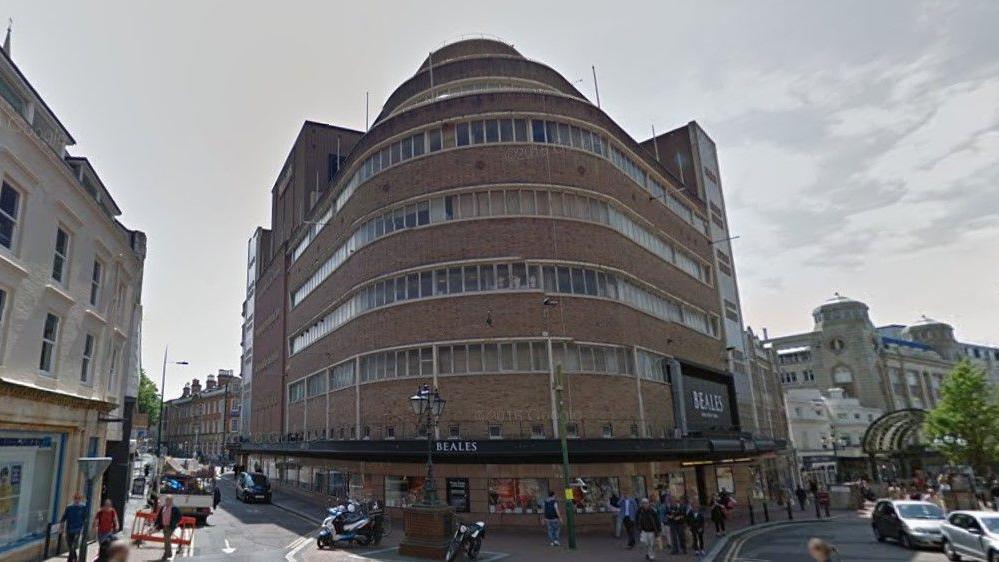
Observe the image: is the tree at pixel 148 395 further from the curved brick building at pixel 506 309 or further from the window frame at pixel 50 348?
the window frame at pixel 50 348

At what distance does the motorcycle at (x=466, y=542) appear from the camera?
1488cm

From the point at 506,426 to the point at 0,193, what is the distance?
56.7 ft

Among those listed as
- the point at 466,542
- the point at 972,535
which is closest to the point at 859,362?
the point at 972,535

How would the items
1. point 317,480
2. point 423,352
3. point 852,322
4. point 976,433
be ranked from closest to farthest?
point 423,352
point 317,480
point 976,433
point 852,322

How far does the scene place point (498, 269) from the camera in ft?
83.1

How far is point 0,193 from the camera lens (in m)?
12.4

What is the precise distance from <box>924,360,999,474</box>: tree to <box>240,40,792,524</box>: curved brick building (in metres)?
16.5

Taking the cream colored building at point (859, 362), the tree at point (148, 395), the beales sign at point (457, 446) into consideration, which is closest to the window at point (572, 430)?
the beales sign at point (457, 446)

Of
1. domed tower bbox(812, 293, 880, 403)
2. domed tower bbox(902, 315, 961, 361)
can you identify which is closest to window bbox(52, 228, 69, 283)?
domed tower bbox(812, 293, 880, 403)

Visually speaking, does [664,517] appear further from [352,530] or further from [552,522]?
[352,530]

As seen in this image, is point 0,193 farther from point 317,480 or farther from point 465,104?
point 317,480

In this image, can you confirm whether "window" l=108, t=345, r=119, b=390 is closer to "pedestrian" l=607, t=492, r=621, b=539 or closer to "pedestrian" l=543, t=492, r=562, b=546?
"pedestrian" l=543, t=492, r=562, b=546

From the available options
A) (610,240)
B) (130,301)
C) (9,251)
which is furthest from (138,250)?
(610,240)

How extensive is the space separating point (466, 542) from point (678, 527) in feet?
21.4
